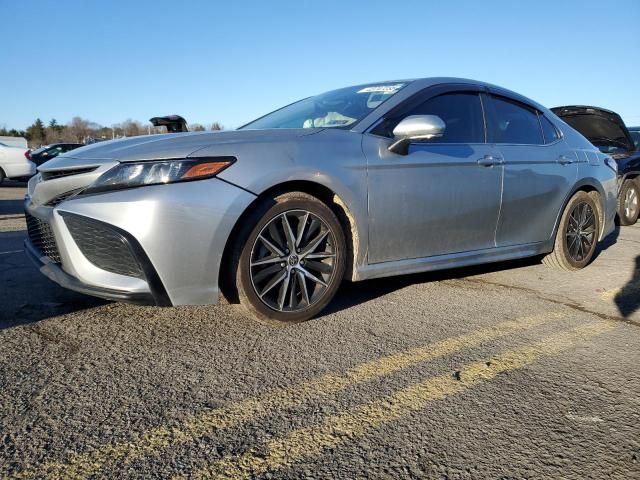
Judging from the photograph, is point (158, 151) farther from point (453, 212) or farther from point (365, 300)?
point (453, 212)

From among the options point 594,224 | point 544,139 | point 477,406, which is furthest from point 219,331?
point 594,224

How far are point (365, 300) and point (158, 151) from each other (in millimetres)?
1667

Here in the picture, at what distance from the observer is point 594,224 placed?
187 inches

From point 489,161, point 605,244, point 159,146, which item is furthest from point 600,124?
point 159,146

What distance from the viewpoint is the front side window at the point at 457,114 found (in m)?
3.60

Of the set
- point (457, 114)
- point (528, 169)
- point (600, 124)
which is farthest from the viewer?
point (600, 124)

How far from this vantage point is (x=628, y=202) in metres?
8.08

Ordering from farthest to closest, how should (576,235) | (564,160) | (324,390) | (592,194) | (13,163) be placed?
(13,163) → (592,194) → (576,235) → (564,160) → (324,390)

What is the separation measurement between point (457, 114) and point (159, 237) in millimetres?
2398

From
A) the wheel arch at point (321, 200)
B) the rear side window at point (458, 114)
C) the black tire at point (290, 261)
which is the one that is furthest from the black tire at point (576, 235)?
the black tire at point (290, 261)

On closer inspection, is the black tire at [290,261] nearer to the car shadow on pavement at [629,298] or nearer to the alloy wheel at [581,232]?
the car shadow on pavement at [629,298]

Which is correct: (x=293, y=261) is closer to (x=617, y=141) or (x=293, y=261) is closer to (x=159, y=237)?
(x=159, y=237)

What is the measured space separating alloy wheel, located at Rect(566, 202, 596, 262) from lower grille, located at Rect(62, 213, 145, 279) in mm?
3701

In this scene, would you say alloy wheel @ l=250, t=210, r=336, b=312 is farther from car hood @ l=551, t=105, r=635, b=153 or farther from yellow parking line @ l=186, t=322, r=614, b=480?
car hood @ l=551, t=105, r=635, b=153
